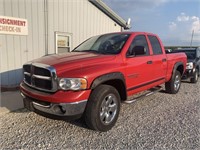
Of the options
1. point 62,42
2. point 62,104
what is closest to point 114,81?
point 62,104

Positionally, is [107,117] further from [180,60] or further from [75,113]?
[180,60]

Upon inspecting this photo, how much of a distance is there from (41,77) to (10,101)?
2.43 meters

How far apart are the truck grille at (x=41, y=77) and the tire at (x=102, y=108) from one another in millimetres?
716

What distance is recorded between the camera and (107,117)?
151 inches

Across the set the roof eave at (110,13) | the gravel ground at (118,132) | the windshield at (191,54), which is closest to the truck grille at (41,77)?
the gravel ground at (118,132)

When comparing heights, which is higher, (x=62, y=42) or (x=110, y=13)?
(x=110, y=13)

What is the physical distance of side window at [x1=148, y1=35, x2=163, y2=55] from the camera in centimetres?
545

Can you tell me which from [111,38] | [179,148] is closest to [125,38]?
[111,38]

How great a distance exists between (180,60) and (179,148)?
14.3 feet

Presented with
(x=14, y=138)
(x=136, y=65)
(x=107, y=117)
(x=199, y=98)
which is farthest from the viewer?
(x=199, y=98)

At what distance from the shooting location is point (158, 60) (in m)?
5.41

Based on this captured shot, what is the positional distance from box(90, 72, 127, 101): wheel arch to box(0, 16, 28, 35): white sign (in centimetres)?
464

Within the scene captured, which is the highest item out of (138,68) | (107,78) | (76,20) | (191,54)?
(76,20)

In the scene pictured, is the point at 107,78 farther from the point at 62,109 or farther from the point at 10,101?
the point at 10,101
